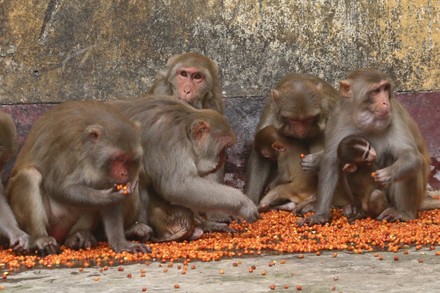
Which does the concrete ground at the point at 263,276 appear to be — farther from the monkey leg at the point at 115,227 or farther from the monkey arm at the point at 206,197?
the monkey arm at the point at 206,197

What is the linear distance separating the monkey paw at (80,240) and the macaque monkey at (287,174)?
2665mm

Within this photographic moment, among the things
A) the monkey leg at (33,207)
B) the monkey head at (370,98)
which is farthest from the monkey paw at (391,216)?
the monkey leg at (33,207)

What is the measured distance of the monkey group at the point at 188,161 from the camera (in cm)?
842

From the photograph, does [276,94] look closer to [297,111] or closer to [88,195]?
[297,111]

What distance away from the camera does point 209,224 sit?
31.3 feet

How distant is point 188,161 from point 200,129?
29 centimetres

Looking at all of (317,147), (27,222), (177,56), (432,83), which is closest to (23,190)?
(27,222)

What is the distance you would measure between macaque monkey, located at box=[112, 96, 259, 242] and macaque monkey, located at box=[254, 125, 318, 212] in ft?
6.65

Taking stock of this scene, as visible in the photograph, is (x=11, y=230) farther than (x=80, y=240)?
No

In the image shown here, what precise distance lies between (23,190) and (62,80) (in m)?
2.93

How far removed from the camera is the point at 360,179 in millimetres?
10172

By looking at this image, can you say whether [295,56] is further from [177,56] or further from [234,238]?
[234,238]

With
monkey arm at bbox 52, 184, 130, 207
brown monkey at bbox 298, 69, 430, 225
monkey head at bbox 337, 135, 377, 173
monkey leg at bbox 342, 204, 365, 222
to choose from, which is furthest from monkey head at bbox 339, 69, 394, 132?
monkey arm at bbox 52, 184, 130, 207

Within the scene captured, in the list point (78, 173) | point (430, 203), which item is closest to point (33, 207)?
point (78, 173)
